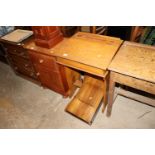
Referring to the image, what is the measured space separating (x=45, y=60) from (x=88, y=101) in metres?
0.83

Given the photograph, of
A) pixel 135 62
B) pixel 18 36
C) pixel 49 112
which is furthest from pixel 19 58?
pixel 135 62

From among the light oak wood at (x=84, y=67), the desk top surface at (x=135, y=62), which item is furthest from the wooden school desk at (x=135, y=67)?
the light oak wood at (x=84, y=67)

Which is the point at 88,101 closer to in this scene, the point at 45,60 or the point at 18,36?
the point at 45,60

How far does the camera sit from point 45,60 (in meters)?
1.81

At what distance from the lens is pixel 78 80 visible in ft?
7.38

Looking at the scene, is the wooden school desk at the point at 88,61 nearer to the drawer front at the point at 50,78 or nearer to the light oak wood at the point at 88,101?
the light oak wood at the point at 88,101

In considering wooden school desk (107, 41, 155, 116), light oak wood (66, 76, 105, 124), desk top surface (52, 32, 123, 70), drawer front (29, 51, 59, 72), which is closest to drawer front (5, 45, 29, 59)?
drawer front (29, 51, 59, 72)

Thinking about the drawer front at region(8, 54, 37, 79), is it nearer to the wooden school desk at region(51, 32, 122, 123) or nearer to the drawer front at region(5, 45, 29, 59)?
the drawer front at region(5, 45, 29, 59)

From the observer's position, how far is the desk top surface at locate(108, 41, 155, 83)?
1223 mm

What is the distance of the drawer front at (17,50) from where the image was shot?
207cm

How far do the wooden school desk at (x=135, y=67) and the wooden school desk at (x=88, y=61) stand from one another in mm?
89
